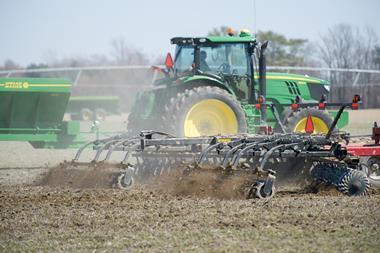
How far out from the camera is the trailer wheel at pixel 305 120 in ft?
40.2

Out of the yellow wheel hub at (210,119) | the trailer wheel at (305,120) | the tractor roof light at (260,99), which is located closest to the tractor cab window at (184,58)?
the yellow wheel hub at (210,119)

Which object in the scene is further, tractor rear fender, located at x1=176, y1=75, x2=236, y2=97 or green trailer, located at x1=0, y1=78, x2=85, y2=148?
green trailer, located at x1=0, y1=78, x2=85, y2=148

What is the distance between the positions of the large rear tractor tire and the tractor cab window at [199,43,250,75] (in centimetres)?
90

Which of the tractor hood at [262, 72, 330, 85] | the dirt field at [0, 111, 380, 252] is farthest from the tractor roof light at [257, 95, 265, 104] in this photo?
the dirt field at [0, 111, 380, 252]

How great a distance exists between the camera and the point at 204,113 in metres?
11.1

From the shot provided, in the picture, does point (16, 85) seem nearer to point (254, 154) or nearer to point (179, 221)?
point (254, 154)

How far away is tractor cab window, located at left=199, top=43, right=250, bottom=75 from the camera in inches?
468

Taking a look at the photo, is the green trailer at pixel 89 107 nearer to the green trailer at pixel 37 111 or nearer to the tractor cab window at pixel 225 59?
the green trailer at pixel 37 111

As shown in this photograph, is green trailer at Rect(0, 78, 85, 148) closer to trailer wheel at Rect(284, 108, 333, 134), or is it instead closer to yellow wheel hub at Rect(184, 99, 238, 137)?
yellow wheel hub at Rect(184, 99, 238, 137)

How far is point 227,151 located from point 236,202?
1270mm

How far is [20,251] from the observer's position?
5355 mm

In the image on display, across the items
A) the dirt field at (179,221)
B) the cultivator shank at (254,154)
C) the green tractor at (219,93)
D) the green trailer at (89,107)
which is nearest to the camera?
the dirt field at (179,221)

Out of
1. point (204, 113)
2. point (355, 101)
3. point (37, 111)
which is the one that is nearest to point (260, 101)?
point (204, 113)

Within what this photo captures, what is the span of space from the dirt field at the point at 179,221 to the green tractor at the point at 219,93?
2.48 meters
